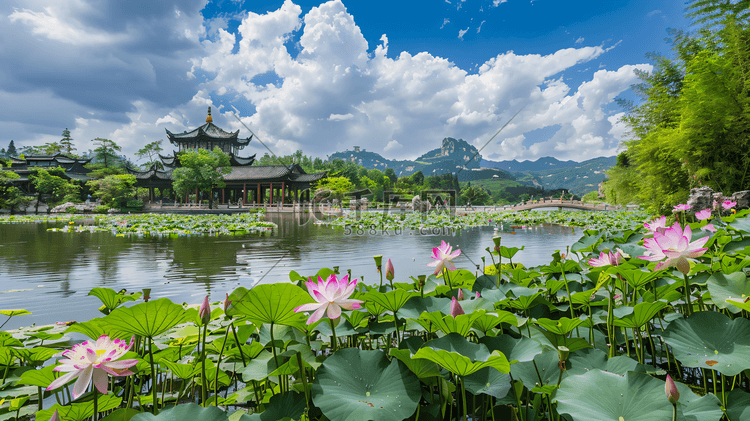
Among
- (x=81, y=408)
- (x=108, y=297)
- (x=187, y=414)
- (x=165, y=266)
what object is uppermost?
(x=108, y=297)

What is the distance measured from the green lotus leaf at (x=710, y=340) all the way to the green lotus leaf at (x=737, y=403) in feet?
0.22

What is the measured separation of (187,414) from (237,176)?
26031 mm

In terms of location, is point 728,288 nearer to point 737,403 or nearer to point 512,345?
point 737,403

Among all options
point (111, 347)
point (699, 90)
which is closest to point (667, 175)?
point (699, 90)

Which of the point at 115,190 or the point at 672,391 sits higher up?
the point at 115,190

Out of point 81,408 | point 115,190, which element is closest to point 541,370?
point 81,408

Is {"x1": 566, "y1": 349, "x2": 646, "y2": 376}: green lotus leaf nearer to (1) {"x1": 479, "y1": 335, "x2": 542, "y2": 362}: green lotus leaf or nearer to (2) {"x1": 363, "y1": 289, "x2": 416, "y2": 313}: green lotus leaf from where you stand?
(1) {"x1": 479, "y1": 335, "x2": 542, "y2": 362}: green lotus leaf

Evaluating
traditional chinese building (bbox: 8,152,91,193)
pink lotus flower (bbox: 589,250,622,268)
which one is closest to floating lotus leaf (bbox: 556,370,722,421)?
pink lotus flower (bbox: 589,250,622,268)

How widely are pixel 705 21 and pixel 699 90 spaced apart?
6.75 feet

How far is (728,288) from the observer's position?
0.92 metres

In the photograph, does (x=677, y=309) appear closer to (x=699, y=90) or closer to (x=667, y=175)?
(x=699, y=90)

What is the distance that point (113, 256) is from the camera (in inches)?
221

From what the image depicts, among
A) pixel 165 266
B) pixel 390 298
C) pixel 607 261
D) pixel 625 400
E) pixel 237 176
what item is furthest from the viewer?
pixel 237 176

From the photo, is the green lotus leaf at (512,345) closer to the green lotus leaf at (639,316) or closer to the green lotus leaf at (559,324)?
the green lotus leaf at (559,324)
